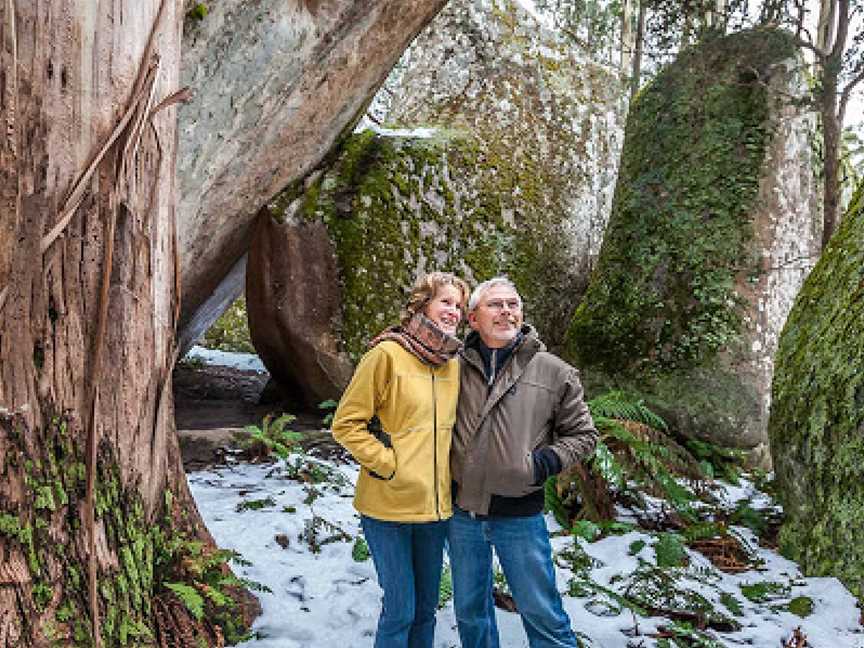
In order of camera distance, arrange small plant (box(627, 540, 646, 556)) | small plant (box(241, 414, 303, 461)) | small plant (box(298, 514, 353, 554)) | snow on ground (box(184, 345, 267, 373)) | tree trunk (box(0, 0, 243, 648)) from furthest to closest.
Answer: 1. snow on ground (box(184, 345, 267, 373))
2. small plant (box(241, 414, 303, 461))
3. small plant (box(627, 540, 646, 556))
4. small plant (box(298, 514, 353, 554))
5. tree trunk (box(0, 0, 243, 648))

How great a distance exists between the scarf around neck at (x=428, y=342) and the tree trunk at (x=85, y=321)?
3.12 ft

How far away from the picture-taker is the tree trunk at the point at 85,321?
2.16 meters

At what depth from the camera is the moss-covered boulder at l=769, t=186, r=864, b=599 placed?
12.6 ft

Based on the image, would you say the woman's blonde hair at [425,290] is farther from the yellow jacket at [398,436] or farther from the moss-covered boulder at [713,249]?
the moss-covered boulder at [713,249]

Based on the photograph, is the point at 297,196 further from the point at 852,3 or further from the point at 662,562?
the point at 852,3

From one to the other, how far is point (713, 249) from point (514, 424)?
5.03 metres

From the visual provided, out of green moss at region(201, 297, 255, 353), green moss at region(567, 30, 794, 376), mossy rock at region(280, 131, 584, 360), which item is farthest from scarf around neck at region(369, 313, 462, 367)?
green moss at region(201, 297, 255, 353)

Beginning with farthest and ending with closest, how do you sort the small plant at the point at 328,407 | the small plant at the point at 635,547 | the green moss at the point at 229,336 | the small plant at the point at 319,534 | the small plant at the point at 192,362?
the green moss at the point at 229,336
the small plant at the point at 192,362
the small plant at the point at 328,407
the small plant at the point at 635,547
the small plant at the point at 319,534

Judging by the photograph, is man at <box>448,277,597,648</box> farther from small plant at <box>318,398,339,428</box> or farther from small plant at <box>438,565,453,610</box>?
small plant at <box>318,398,339,428</box>

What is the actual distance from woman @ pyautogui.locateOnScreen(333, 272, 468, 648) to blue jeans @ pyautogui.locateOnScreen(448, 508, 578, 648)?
0.10 m

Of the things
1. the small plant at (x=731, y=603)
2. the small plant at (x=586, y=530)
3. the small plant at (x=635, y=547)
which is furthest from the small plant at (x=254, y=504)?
the small plant at (x=731, y=603)

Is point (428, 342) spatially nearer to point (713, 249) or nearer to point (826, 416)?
point (826, 416)

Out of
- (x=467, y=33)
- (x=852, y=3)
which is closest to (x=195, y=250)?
(x=467, y=33)

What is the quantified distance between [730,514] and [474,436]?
3209 millimetres
